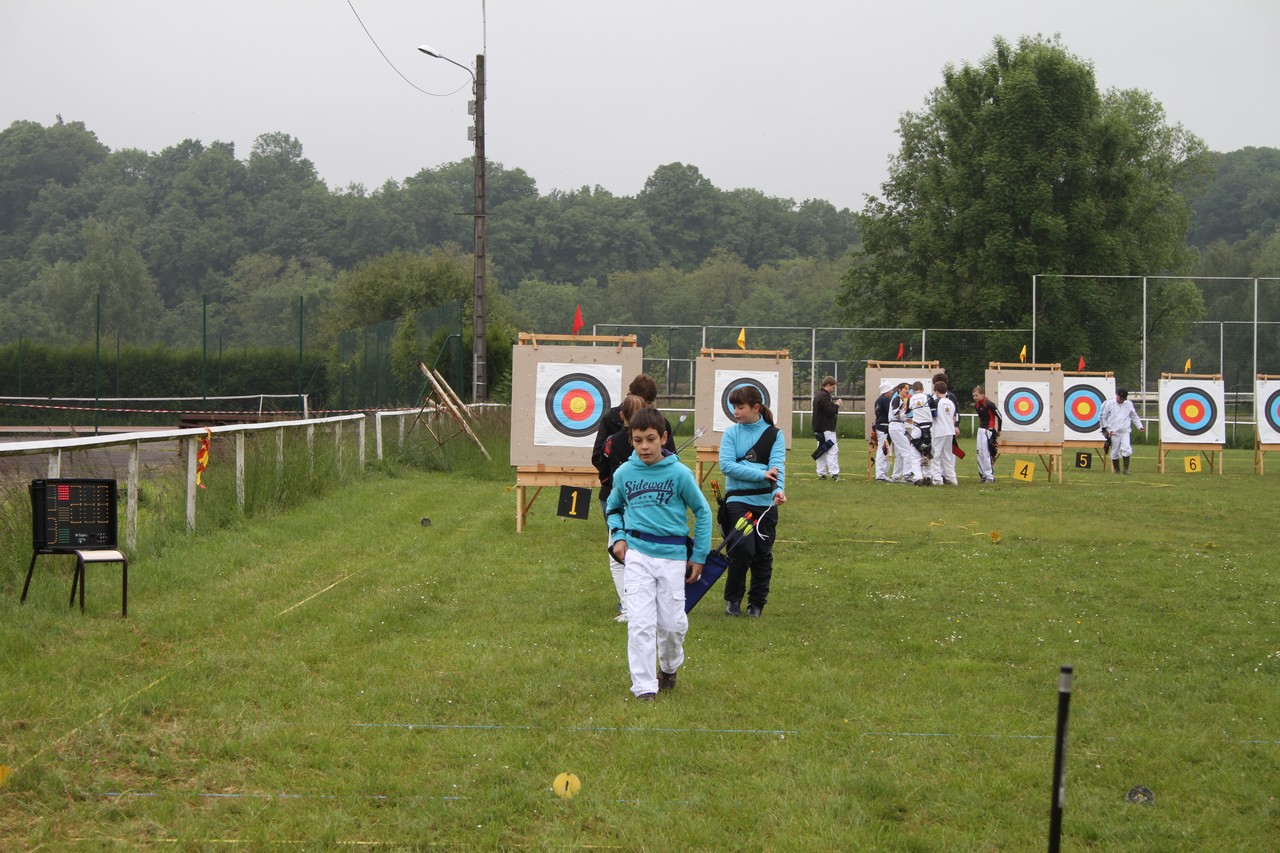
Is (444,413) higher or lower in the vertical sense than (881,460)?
higher

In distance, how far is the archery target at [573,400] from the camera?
50.5 ft

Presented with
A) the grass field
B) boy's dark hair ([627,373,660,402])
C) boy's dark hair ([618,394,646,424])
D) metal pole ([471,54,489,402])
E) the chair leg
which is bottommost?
the grass field

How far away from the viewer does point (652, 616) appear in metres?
7.02

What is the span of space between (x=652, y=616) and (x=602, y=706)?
58 centimetres

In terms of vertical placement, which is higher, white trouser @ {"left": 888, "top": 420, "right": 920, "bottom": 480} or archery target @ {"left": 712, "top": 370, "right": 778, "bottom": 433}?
archery target @ {"left": 712, "top": 370, "right": 778, "bottom": 433}

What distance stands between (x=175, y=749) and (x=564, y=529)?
9.24 meters

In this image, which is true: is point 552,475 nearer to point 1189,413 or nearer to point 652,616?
point 652,616

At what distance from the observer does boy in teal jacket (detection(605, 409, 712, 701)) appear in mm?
7000

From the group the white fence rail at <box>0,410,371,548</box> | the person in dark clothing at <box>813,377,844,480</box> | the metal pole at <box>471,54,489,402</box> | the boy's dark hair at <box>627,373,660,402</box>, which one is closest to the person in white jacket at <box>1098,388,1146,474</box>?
the person in dark clothing at <box>813,377,844,480</box>

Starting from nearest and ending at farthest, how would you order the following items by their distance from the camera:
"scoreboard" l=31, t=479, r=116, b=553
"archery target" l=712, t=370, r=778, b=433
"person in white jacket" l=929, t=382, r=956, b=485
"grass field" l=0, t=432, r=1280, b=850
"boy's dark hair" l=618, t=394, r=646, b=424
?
"grass field" l=0, t=432, r=1280, b=850
"scoreboard" l=31, t=479, r=116, b=553
"boy's dark hair" l=618, t=394, r=646, b=424
"archery target" l=712, t=370, r=778, b=433
"person in white jacket" l=929, t=382, r=956, b=485

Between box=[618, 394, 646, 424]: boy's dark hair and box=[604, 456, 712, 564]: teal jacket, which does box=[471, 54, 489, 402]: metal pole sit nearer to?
box=[618, 394, 646, 424]: boy's dark hair

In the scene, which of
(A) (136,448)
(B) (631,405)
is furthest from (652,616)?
(A) (136,448)

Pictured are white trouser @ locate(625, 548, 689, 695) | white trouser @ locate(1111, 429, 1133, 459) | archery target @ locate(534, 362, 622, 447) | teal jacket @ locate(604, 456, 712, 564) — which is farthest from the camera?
white trouser @ locate(1111, 429, 1133, 459)

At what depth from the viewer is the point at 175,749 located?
5793 mm
